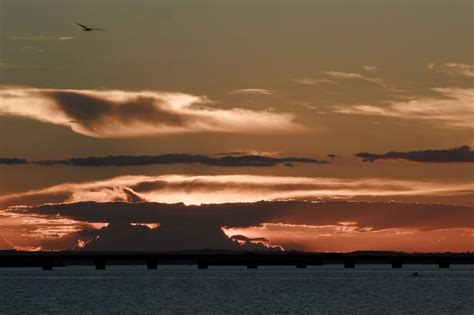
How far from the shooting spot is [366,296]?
15300 cm

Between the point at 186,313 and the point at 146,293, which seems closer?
the point at 186,313

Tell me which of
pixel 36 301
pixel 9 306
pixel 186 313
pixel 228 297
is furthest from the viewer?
pixel 228 297

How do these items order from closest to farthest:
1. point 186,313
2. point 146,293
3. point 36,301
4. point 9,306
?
point 186,313 < point 9,306 < point 36,301 < point 146,293

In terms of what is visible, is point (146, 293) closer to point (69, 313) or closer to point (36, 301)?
point (36, 301)

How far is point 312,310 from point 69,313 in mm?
24854

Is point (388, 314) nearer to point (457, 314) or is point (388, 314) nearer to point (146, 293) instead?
point (457, 314)

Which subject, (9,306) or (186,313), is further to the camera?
(9,306)

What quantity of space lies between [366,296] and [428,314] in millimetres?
39400

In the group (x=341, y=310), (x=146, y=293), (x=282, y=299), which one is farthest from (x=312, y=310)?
(x=146, y=293)

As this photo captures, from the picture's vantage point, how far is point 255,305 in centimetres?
12781

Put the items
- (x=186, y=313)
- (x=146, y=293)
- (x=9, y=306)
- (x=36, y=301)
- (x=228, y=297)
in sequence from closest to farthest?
(x=186, y=313) → (x=9, y=306) → (x=36, y=301) → (x=228, y=297) → (x=146, y=293)

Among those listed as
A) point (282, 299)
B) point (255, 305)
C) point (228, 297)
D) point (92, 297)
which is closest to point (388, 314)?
point (255, 305)

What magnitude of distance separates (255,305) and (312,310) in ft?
36.5

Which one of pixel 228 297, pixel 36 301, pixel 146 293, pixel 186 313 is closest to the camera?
pixel 186 313
